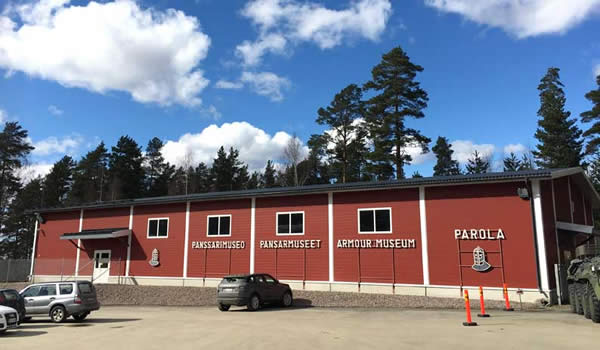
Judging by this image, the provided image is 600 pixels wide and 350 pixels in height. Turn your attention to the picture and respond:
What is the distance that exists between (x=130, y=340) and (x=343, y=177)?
39667 millimetres

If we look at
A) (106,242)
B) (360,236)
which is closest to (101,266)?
(106,242)

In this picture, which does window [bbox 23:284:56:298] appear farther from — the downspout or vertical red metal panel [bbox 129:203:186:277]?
the downspout

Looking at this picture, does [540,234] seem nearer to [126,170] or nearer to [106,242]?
[106,242]

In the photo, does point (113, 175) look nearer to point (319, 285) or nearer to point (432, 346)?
point (319, 285)

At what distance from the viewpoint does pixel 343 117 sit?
165ft

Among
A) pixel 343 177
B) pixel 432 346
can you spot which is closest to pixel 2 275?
pixel 343 177

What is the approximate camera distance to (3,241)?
60.0 meters

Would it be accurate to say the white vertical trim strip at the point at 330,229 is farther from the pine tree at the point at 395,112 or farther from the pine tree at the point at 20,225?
the pine tree at the point at 20,225

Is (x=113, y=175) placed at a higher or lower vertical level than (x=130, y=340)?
higher

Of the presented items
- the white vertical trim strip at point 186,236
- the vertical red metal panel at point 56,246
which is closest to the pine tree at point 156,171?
the vertical red metal panel at point 56,246

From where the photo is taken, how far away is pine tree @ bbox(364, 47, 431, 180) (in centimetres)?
4316

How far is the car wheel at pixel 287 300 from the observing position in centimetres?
1930

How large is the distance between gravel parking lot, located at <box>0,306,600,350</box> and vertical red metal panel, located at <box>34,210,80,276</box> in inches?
623

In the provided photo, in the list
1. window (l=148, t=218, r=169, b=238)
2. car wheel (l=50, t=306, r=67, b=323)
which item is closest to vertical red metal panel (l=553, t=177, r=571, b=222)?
car wheel (l=50, t=306, r=67, b=323)
